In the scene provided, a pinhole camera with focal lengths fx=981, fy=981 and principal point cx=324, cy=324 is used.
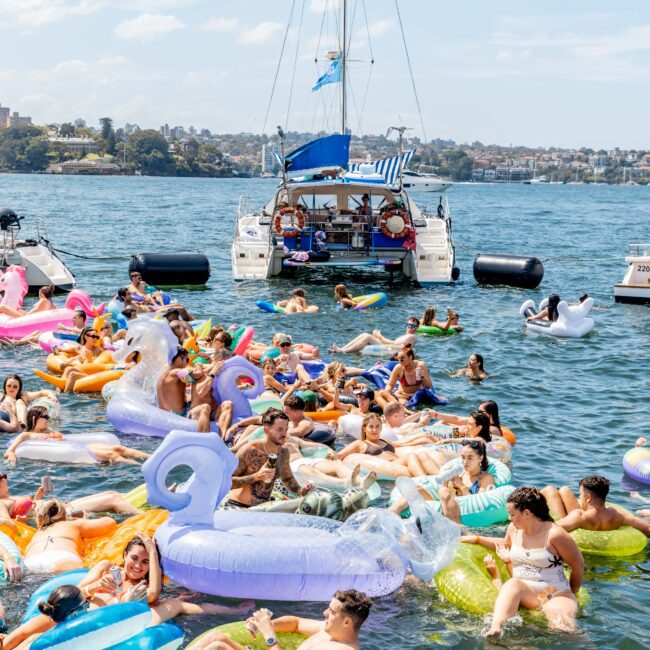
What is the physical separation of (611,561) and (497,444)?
255 centimetres

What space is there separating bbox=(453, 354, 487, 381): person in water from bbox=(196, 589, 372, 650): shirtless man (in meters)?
9.76

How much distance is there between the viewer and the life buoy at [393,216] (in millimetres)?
26609

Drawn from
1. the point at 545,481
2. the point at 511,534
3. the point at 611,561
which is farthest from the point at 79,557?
the point at 545,481

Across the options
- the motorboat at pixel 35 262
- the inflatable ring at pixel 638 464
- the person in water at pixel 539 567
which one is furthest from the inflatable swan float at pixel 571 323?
the person in water at pixel 539 567

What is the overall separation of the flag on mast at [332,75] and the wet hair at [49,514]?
24167mm

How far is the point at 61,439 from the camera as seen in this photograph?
1198cm

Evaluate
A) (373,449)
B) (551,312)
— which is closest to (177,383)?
(373,449)

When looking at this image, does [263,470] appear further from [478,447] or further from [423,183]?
[423,183]

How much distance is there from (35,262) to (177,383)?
1298 cm

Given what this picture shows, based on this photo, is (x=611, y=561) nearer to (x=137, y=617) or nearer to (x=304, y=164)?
(x=137, y=617)

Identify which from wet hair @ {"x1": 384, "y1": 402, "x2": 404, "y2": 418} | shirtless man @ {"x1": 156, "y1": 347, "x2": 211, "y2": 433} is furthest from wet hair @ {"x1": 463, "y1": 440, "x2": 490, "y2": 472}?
shirtless man @ {"x1": 156, "y1": 347, "x2": 211, "y2": 433}

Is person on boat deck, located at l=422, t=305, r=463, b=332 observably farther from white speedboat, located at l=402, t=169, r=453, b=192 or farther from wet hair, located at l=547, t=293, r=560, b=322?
white speedboat, located at l=402, t=169, r=453, b=192

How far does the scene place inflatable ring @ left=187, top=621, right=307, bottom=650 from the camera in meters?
7.13

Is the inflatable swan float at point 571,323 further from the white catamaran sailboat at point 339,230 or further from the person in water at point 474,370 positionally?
the white catamaran sailboat at point 339,230
